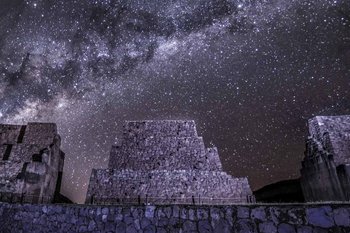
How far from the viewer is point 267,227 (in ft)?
20.4

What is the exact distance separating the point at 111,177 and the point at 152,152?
13.2 ft

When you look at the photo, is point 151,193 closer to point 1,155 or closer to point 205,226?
point 1,155

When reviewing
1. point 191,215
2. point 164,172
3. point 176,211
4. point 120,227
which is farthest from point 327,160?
point 120,227

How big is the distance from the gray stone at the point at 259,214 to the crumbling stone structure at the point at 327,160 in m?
10.1

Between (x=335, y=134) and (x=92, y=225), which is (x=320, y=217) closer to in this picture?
(x=92, y=225)

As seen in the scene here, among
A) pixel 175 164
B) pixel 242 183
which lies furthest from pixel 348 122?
pixel 175 164

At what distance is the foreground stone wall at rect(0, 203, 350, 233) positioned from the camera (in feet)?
19.3

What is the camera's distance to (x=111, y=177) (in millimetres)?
19812

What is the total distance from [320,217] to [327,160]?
1133 cm

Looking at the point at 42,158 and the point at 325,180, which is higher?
the point at 42,158

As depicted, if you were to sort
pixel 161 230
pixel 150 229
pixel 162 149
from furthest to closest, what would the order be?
1. pixel 162 149
2. pixel 150 229
3. pixel 161 230

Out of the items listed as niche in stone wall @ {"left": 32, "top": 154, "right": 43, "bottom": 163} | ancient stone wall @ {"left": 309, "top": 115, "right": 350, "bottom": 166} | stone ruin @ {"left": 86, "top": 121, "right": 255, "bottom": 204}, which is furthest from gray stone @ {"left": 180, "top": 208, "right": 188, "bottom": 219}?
niche in stone wall @ {"left": 32, "top": 154, "right": 43, "bottom": 163}

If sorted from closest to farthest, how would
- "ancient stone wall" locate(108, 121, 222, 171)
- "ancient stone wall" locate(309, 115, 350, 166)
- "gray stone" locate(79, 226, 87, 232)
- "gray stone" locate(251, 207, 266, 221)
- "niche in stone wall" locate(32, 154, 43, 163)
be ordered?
"gray stone" locate(251, 207, 266, 221), "gray stone" locate(79, 226, 87, 232), "ancient stone wall" locate(309, 115, 350, 166), "niche in stone wall" locate(32, 154, 43, 163), "ancient stone wall" locate(108, 121, 222, 171)

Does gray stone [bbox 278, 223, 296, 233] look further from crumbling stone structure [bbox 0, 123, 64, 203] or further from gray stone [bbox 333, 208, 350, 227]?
crumbling stone structure [bbox 0, 123, 64, 203]
